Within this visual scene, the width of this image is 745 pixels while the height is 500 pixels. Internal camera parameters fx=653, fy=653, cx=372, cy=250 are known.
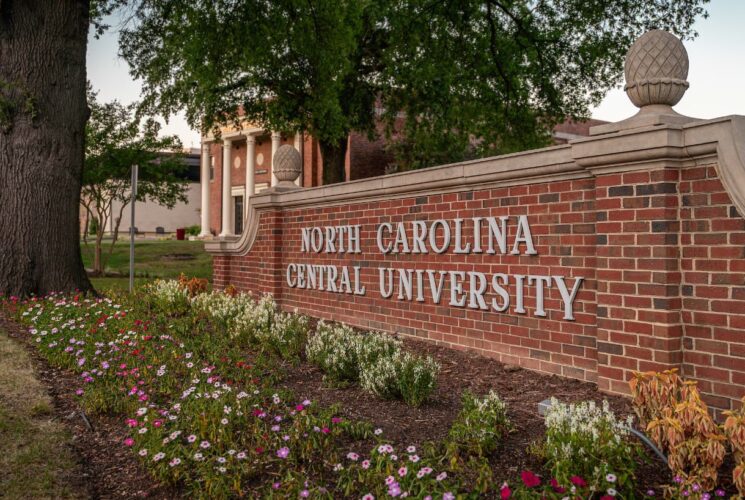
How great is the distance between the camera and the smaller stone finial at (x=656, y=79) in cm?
458

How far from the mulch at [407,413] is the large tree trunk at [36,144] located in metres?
3.62

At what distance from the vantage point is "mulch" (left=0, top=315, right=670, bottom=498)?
11.6ft

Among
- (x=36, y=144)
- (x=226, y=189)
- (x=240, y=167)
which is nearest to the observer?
(x=36, y=144)

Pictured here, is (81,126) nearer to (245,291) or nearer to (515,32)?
(245,291)

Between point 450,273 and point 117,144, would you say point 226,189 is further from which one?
point 450,273

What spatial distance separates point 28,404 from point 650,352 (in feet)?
14.9

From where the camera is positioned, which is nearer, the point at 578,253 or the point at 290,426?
the point at 290,426

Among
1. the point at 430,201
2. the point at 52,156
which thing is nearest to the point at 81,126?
the point at 52,156

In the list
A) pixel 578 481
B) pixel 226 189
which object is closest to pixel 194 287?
pixel 578 481

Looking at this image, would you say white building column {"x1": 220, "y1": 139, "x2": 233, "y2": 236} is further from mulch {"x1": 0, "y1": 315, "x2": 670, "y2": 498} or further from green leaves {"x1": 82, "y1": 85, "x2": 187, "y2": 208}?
mulch {"x1": 0, "y1": 315, "x2": 670, "y2": 498}

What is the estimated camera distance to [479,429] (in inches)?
142

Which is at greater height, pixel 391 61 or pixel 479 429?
pixel 391 61

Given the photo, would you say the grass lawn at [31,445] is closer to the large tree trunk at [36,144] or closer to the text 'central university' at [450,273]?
the text 'central university' at [450,273]

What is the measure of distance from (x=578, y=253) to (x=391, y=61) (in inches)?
425
